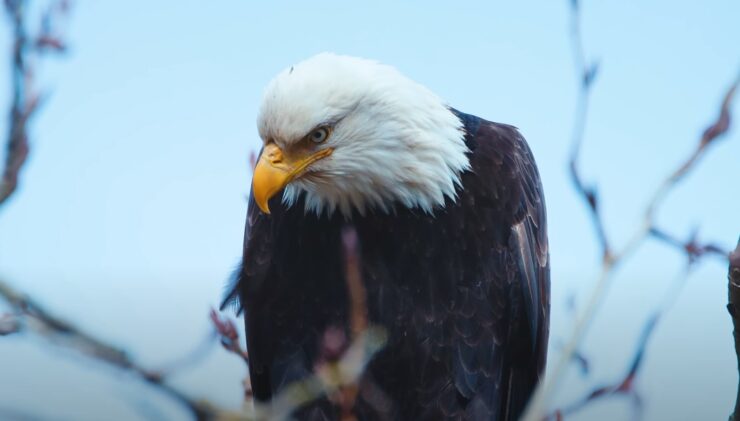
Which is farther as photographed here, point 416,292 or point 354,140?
point 416,292

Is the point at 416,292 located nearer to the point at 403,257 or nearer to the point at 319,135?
the point at 403,257

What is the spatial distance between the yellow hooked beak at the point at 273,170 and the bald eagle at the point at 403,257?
0.12 feet

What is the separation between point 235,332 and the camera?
11.8ft

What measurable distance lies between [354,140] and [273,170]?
348 millimetres

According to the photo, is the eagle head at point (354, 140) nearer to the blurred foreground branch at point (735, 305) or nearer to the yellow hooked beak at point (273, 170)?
the yellow hooked beak at point (273, 170)

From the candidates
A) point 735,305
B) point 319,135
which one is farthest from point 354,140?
point 735,305

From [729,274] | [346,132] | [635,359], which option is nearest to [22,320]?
[635,359]

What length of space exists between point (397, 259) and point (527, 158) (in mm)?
827

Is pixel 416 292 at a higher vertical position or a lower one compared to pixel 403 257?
lower

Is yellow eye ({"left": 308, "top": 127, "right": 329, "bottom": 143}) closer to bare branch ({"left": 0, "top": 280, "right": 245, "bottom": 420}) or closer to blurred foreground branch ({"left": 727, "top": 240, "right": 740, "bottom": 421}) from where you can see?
blurred foreground branch ({"left": 727, "top": 240, "right": 740, "bottom": 421})

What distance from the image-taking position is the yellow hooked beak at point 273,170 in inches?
130

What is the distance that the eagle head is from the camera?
3320 millimetres

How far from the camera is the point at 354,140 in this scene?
350 centimetres

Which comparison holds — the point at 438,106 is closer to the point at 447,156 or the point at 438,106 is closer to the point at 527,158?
the point at 447,156
